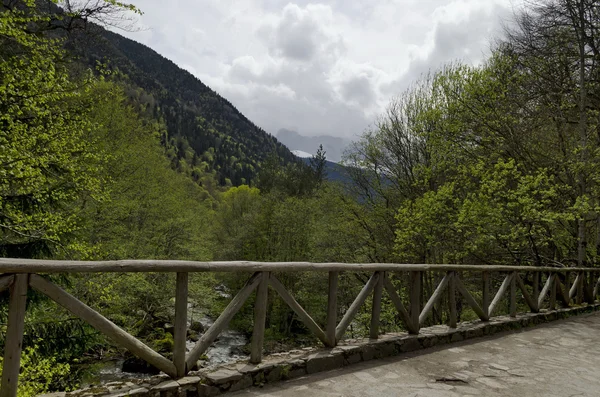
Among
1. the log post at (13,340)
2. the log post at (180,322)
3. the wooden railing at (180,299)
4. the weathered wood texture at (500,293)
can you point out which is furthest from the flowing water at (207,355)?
the log post at (13,340)

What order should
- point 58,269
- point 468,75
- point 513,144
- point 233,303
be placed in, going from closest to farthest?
1. point 58,269
2. point 233,303
3. point 513,144
4. point 468,75

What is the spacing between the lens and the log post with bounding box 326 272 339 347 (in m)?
4.52

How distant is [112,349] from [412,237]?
1108 centimetres

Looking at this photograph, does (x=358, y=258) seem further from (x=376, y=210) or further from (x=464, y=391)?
(x=464, y=391)

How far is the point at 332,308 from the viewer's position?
4527 millimetres

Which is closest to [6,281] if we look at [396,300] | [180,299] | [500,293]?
[180,299]

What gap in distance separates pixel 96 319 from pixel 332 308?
2567 mm

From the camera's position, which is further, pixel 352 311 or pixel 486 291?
pixel 486 291

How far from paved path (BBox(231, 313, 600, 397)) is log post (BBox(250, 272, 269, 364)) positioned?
336 millimetres

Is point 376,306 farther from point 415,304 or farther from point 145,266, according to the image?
point 145,266

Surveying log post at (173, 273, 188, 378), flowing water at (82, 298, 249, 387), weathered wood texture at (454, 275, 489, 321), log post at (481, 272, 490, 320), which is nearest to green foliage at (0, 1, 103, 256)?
log post at (173, 273, 188, 378)

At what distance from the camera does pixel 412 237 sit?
1339 centimetres

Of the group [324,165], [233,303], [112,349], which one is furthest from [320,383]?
[324,165]

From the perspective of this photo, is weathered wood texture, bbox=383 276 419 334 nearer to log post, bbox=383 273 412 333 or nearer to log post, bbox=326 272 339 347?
log post, bbox=383 273 412 333
